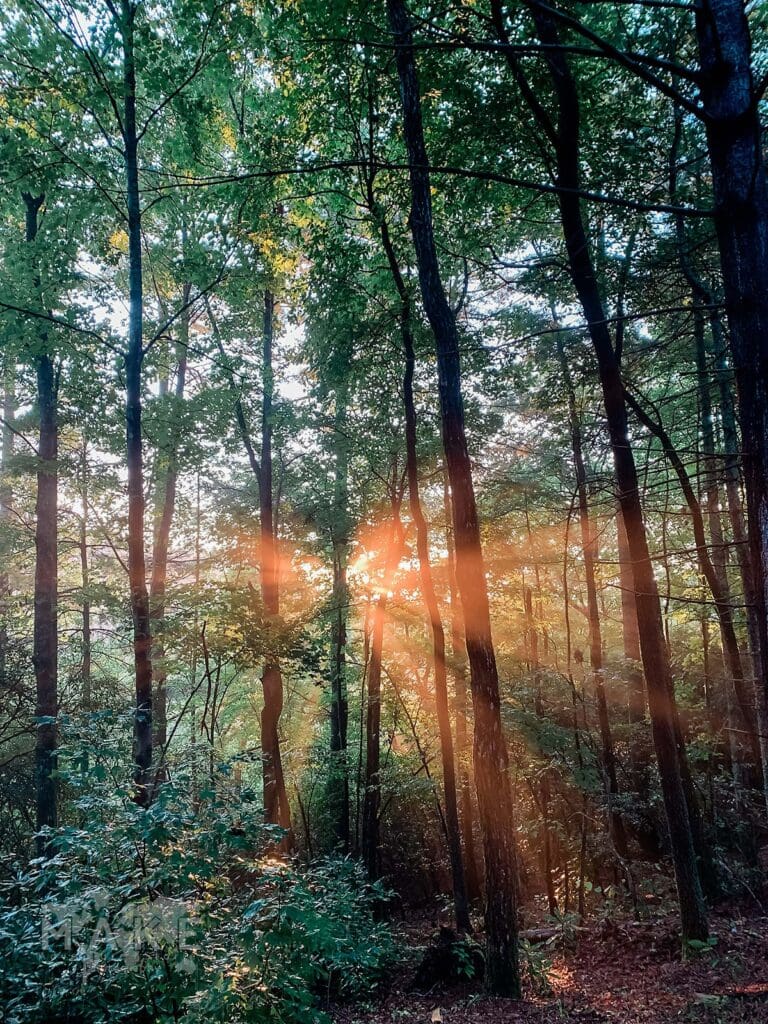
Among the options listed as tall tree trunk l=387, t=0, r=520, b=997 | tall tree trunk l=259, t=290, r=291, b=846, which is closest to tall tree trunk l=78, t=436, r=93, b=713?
tall tree trunk l=259, t=290, r=291, b=846

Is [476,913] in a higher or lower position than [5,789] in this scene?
lower

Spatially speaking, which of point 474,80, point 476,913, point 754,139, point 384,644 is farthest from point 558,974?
point 474,80

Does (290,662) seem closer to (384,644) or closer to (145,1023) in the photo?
(384,644)

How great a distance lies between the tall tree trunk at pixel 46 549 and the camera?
9758 millimetres

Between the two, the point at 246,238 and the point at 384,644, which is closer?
the point at 246,238

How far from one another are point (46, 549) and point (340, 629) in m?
6.50

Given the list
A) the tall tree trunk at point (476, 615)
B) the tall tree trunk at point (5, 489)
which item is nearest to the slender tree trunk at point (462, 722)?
the tall tree trunk at point (476, 615)

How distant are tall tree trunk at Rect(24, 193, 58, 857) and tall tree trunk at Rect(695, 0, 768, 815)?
10.0 meters

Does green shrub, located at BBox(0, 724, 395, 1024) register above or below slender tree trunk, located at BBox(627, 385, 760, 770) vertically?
below

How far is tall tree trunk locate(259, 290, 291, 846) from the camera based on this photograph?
35.2 feet

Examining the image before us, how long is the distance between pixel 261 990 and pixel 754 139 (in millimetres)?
5953

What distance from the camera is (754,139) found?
3.23 metres

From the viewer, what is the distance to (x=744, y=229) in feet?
10.7

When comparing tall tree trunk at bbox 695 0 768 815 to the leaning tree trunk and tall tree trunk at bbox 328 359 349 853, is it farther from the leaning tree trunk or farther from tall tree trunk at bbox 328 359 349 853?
tall tree trunk at bbox 328 359 349 853
